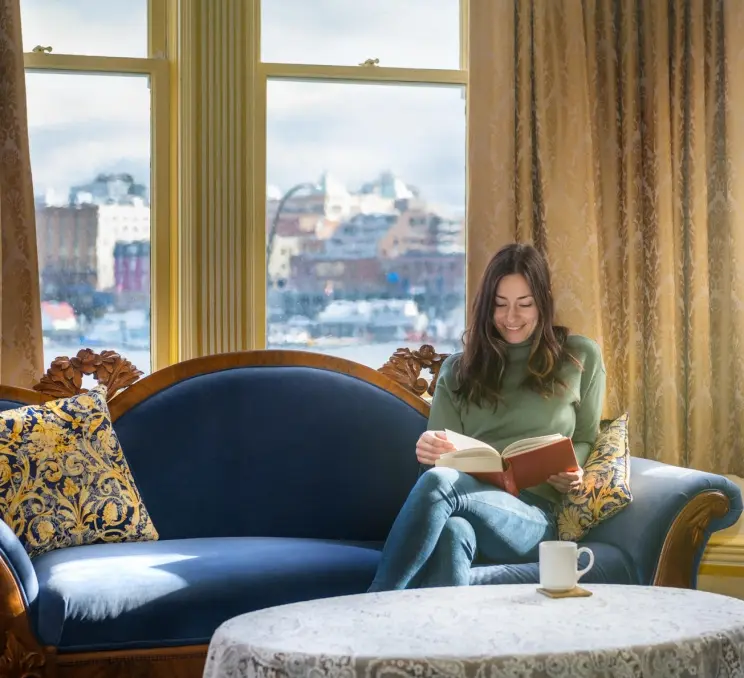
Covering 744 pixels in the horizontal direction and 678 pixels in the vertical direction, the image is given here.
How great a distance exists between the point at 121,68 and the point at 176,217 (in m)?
0.53

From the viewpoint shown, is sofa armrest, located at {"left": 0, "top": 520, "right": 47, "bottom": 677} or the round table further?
sofa armrest, located at {"left": 0, "top": 520, "right": 47, "bottom": 677}

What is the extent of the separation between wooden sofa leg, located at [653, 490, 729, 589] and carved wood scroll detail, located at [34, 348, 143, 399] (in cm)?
155

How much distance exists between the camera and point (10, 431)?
259 centimetres

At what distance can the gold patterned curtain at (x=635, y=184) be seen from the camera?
3406 millimetres

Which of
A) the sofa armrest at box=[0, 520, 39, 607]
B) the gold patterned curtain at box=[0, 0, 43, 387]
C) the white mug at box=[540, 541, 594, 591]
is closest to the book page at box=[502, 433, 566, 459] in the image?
the white mug at box=[540, 541, 594, 591]

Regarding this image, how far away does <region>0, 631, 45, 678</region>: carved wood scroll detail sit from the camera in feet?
Result: 7.18

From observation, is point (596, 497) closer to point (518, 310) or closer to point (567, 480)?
point (567, 480)

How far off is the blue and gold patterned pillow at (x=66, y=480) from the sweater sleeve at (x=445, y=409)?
2.68 feet

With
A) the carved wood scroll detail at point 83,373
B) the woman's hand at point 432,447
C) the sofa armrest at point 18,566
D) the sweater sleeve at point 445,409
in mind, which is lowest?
the sofa armrest at point 18,566

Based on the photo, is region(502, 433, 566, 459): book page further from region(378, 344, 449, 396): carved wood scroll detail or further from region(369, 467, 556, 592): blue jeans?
region(378, 344, 449, 396): carved wood scroll detail

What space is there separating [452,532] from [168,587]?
2.13ft

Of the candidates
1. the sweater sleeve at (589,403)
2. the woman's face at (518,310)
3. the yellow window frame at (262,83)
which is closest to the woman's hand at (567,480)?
the sweater sleeve at (589,403)

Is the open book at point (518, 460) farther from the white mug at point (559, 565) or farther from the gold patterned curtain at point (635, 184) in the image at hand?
the gold patterned curtain at point (635, 184)

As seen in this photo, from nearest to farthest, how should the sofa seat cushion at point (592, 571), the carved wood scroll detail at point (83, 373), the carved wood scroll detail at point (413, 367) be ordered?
the sofa seat cushion at point (592, 571), the carved wood scroll detail at point (83, 373), the carved wood scroll detail at point (413, 367)
